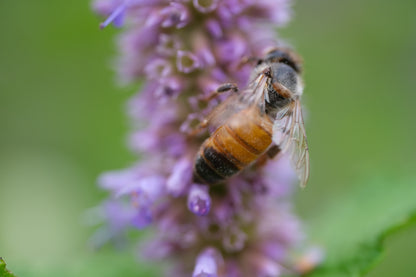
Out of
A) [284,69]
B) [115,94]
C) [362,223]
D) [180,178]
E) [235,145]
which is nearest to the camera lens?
[235,145]

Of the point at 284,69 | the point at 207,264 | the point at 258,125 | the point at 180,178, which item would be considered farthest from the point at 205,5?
the point at 207,264

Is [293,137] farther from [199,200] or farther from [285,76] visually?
[199,200]

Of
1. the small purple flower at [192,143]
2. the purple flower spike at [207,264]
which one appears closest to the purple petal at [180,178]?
the small purple flower at [192,143]

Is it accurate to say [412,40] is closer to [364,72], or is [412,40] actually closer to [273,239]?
[364,72]

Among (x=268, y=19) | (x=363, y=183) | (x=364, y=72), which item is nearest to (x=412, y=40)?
(x=364, y=72)

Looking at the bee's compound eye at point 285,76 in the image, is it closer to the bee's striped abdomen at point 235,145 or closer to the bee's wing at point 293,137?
the bee's wing at point 293,137

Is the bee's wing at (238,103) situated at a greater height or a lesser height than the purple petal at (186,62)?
lesser

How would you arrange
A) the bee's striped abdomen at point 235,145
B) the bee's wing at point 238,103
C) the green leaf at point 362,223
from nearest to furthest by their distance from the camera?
the bee's striped abdomen at point 235,145
the bee's wing at point 238,103
the green leaf at point 362,223
